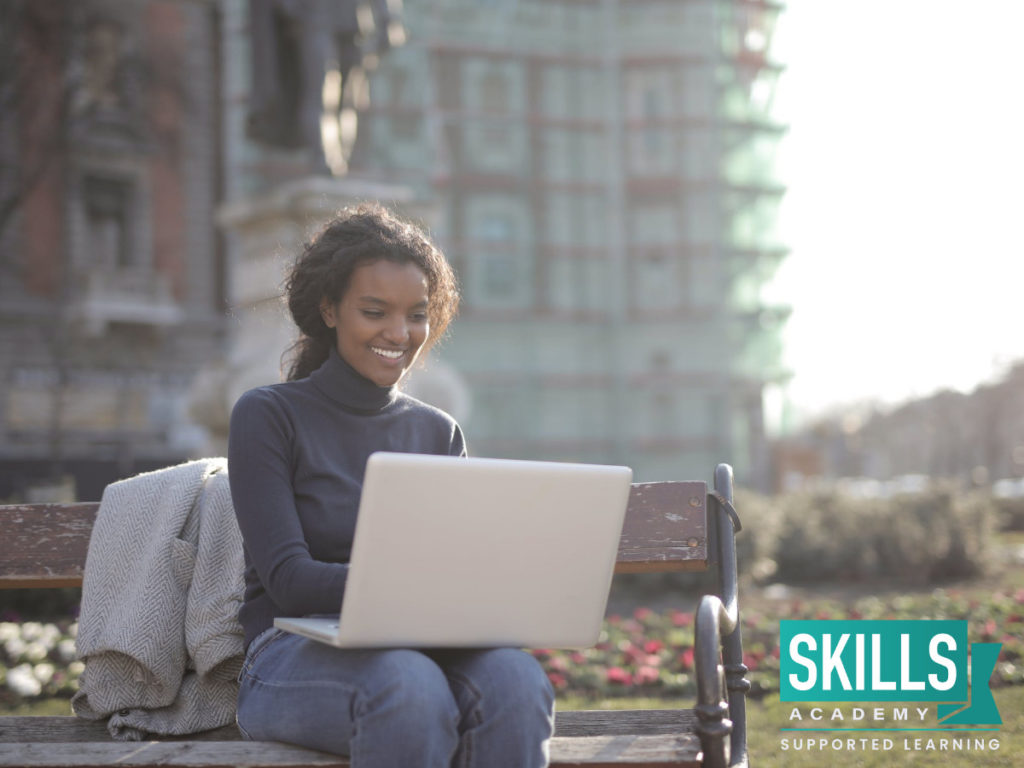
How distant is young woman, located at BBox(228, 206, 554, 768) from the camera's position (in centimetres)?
211

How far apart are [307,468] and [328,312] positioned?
0.40m

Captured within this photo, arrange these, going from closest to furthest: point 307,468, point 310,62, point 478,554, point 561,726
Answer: point 478,554 < point 307,468 < point 561,726 < point 310,62

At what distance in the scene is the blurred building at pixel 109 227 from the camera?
22.4 m

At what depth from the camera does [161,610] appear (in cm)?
257

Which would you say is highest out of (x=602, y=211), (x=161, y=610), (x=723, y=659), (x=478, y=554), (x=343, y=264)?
(x=602, y=211)

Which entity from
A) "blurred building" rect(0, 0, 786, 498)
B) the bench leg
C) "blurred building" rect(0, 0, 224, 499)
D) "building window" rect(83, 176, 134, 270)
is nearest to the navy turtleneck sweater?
the bench leg

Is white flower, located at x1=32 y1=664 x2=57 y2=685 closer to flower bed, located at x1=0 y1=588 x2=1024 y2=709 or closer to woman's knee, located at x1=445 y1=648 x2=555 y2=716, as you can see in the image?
flower bed, located at x1=0 y1=588 x2=1024 y2=709

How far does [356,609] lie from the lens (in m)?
2.00

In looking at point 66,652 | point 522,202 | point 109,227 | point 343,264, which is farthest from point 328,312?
point 522,202

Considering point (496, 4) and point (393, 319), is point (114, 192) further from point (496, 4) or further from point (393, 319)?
point (393, 319)

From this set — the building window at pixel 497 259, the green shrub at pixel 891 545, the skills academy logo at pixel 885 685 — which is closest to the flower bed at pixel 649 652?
the skills academy logo at pixel 885 685

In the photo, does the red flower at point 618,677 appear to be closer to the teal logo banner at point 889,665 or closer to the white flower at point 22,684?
the teal logo banner at point 889,665

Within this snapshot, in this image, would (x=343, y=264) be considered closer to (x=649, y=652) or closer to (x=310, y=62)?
(x=649, y=652)

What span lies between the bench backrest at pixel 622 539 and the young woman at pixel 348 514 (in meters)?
0.48
